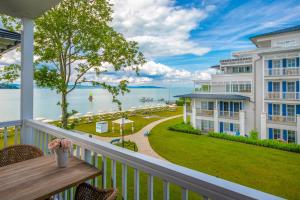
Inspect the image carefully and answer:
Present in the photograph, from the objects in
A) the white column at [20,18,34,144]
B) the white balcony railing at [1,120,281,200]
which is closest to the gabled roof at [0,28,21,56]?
the white column at [20,18,34,144]

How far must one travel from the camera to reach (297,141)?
11.3m

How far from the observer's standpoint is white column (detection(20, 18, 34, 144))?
8.54ft

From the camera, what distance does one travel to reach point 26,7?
2.29m

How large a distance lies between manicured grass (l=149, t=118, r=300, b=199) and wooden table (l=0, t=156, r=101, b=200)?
254 inches

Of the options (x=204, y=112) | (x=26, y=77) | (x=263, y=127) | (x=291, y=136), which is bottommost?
(x=291, y=136)

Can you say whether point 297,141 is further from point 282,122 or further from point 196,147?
point 196,147

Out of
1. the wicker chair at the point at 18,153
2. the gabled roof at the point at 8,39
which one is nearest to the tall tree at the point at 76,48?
the gabled roof at the point at 8,39

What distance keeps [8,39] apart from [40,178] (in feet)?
7.57

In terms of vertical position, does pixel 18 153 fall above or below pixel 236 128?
above

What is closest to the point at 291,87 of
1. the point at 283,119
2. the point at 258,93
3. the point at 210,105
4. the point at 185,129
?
the point at 258,93

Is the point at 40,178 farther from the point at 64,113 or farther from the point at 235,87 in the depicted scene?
the point at 235,87

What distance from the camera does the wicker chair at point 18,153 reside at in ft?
6.53

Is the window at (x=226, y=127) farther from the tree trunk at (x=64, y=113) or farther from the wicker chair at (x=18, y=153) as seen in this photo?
the wicker chair at (x=18, y=153)

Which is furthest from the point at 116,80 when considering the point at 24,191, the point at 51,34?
the point at 24,191
